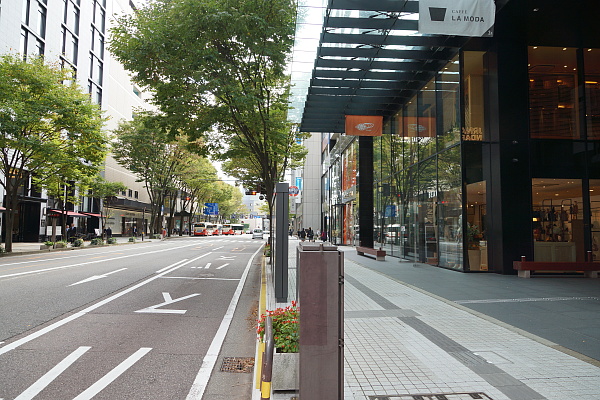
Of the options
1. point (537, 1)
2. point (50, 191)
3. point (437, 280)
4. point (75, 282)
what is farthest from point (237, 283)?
point (50, 191)

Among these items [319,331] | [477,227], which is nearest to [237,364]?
[319,331]

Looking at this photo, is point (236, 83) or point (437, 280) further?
point (236, 83)

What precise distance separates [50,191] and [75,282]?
2165cm

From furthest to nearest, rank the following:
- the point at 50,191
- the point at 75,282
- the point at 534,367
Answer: the point at 50,191
the point at 75,282
the point at 534,367

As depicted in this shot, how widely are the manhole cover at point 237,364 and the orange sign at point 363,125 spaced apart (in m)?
15.6

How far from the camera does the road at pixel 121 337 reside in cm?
450

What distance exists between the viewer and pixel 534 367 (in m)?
4.77

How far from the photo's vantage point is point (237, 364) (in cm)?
538

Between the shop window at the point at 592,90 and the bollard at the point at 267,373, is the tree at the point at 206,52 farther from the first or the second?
the shop window at the point at 592,90

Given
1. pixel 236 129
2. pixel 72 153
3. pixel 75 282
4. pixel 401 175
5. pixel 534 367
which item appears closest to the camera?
pixel 534 367

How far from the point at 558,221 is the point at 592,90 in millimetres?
4843

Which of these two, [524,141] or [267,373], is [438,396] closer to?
[267,373]

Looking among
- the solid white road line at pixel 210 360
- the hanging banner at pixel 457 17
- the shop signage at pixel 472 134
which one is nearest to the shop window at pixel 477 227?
the shop signage at pixel 472 134

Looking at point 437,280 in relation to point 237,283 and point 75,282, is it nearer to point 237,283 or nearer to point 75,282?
point 237,283
